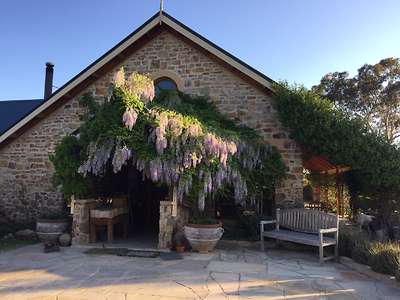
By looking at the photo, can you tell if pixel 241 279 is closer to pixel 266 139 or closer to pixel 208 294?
pixel 208 294

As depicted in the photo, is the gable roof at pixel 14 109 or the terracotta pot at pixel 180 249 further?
the gable roof at pixel 14 109

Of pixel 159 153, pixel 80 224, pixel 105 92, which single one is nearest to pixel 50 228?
pixel 80 224

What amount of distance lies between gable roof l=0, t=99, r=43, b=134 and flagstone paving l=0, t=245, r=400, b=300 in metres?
9.02

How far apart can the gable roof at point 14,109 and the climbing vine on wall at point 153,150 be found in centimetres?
785

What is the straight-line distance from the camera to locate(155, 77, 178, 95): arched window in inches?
425

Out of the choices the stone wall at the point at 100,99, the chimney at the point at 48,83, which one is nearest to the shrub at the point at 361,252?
the stone wall at the point at 100,99

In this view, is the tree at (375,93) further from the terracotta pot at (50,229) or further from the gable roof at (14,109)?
the terracotta pot at (50,229)

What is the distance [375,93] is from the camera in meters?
21.2

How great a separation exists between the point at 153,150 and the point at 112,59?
14.5 feet

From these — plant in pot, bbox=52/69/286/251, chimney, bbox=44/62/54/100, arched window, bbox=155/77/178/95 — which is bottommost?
plant in pot, bbox=52/69/286/251

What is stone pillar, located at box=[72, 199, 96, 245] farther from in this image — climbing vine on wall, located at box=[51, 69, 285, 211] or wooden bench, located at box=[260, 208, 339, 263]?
wooden bench, located at box=[260, 208, 339, 263]

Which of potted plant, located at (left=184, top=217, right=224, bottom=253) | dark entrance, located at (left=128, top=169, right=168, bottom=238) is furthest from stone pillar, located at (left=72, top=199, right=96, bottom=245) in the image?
potted plant, located at (left=184, top=217, right=224, bottom=253)

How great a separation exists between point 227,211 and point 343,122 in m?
3.51

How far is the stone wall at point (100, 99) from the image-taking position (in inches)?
405
